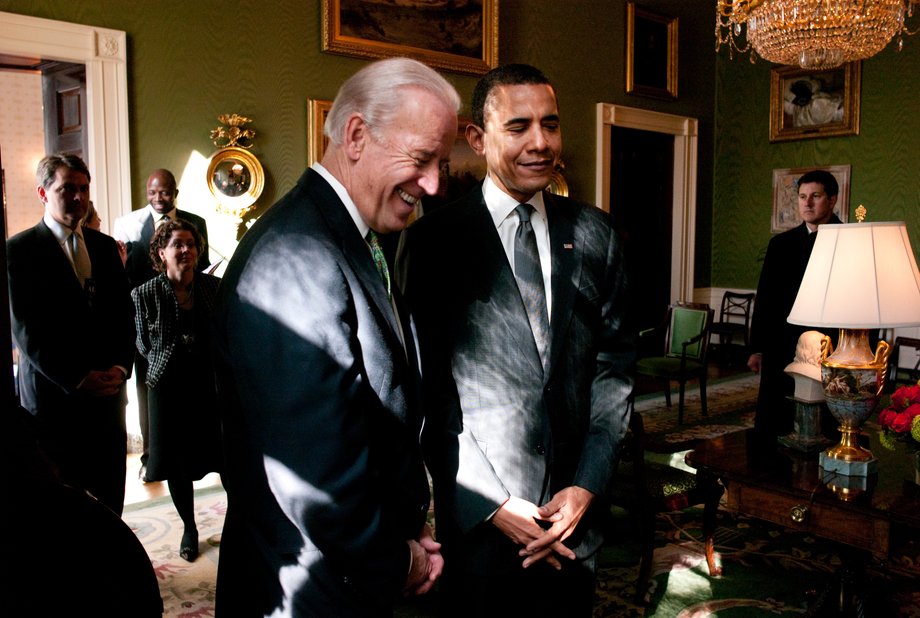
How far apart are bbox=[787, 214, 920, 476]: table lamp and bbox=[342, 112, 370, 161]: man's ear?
1.97 metres

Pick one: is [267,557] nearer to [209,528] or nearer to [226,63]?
[209,528]

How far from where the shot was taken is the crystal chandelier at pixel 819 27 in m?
5.11

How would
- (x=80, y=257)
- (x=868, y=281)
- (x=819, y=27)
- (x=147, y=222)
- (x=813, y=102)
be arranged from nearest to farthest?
1. (x=868, y=281)
2. (x=80, y=257)
3. (x=819, y=27)
4. (x=147, y=222)
5. (x=813, y=102)

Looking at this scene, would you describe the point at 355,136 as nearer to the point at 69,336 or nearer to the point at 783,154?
the point at 69,336

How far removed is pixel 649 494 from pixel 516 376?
1.66 metres

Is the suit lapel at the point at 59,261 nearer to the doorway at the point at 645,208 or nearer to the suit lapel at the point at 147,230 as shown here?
the suit lapel at the point at 147,230

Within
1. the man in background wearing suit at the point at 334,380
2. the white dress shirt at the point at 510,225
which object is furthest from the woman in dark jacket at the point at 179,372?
the man in background wearing suit at the point at 334,380

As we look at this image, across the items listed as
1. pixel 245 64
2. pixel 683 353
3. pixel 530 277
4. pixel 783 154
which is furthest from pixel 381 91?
pixel 783 154

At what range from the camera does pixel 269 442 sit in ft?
4.15

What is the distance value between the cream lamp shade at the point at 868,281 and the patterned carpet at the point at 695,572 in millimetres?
758

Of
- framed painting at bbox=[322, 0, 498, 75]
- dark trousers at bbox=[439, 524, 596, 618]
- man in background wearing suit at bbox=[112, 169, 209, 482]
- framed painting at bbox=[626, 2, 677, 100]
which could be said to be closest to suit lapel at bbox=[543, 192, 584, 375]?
dark trousers at bbox=[439, 524, 596, 618]

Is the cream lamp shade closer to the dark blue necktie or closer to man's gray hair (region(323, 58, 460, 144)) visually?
the dark blue necktie

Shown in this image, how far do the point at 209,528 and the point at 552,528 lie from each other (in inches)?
111

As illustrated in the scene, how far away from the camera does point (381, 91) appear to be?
1.38 metres
